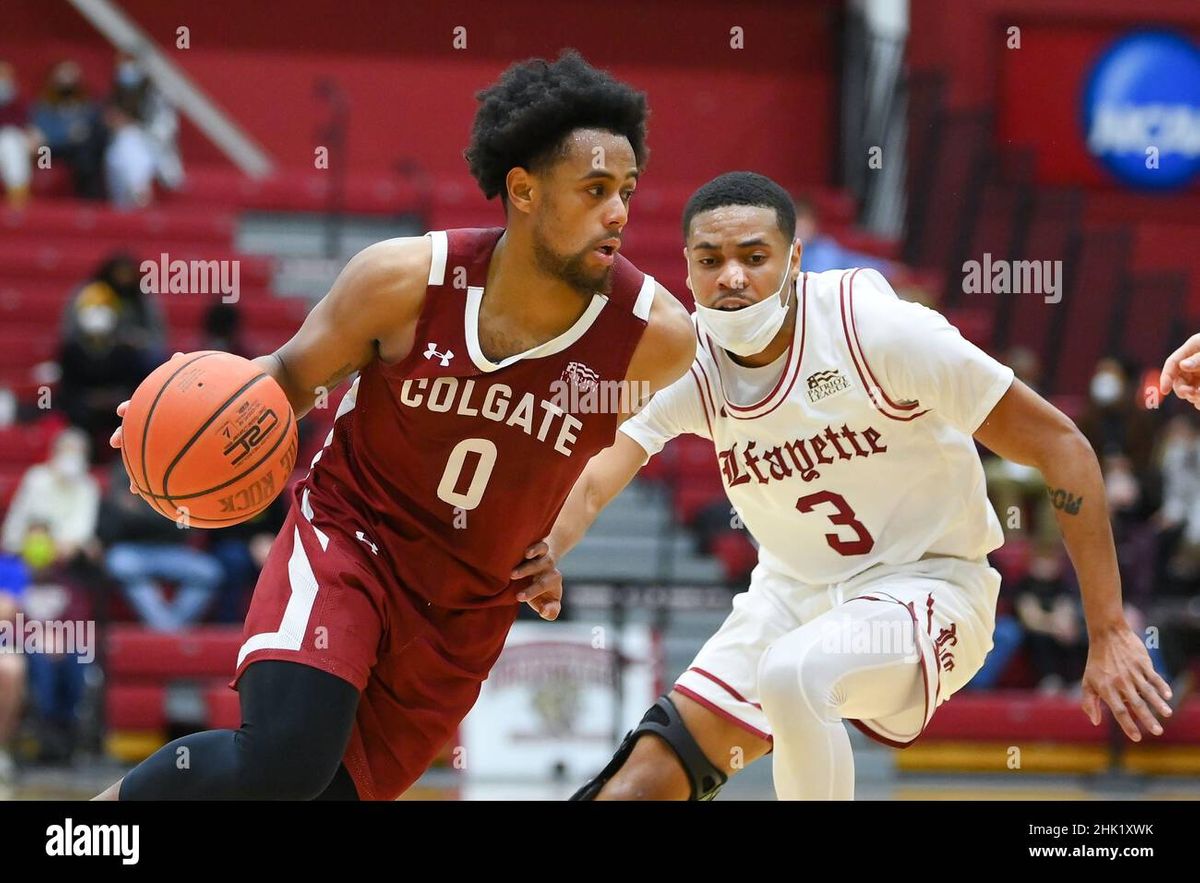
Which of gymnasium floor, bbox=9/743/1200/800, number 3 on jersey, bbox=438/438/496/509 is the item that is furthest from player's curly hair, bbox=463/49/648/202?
gymnasium floor, bbox=9/743/1200/800

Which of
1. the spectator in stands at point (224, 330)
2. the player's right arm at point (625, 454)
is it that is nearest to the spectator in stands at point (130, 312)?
the spectator in stands at point (224, 330)

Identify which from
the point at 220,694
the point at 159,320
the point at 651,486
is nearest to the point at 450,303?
the point at 220,694

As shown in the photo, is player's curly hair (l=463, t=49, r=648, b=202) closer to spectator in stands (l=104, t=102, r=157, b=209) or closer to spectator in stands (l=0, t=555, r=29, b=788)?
spectator in stands (l=0, t=555, r=29, b=788)

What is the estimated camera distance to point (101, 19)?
46.1ft

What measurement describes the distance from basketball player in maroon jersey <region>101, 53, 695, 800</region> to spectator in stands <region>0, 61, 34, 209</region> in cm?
964

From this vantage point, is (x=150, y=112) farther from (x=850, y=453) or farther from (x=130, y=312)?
(x=850, y=453)

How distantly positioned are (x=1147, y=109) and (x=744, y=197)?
11259 mm

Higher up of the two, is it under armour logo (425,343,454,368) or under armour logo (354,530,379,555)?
under armour logo (425,343,454,368)

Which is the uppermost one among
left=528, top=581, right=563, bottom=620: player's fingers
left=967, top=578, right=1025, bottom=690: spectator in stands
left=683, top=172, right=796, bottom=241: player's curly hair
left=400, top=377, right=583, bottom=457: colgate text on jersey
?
left=683, top=172, right=796, bottom=241: player's curly hair

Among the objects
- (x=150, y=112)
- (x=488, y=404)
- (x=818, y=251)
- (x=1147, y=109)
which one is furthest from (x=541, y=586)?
(x=1147, y=109)

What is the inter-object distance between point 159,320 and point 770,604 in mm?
7194

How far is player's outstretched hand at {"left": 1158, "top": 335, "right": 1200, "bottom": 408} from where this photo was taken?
409 cm

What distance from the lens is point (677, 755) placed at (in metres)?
4.40
